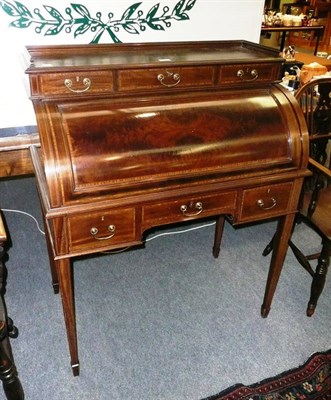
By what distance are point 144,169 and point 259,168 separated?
1.54ft

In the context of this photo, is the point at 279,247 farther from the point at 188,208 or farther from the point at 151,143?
the point at 151,143

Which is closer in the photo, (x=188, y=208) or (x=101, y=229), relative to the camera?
(x=101, y=229)

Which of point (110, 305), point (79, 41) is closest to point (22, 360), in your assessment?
point (110, 305)

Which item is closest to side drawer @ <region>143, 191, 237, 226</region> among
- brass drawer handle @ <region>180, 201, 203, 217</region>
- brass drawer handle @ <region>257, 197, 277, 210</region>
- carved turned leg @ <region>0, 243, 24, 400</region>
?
brass drawer handle @ <region>180, 201, 203, 217</region>

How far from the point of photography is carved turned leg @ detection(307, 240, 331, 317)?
1.85 m

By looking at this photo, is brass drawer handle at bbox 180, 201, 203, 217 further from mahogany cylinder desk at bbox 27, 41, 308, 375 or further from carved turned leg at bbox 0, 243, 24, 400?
carved turned leg at bbox 0, 243, 24, 400

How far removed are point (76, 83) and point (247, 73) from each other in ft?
2.26

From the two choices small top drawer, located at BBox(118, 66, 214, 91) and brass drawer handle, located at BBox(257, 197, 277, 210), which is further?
brass drawer handle, located at BBox(257, 197, 277, 210)

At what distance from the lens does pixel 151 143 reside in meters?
1.35

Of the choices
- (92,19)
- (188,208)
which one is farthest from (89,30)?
(188,208)

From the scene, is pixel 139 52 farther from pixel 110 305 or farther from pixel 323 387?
pixel 323 387

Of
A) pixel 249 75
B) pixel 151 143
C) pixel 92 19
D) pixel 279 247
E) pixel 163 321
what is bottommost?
pixel 163 321

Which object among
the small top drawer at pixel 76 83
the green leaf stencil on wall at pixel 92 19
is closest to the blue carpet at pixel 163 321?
the small top drawer at pixel 76 83

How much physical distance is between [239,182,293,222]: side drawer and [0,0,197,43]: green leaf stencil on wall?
1.24 metres
